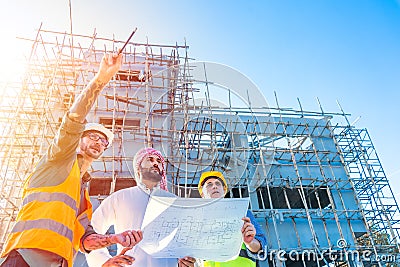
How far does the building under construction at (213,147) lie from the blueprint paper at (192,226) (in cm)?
607

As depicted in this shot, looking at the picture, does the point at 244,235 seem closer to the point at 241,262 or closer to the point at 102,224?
the point at 241,262

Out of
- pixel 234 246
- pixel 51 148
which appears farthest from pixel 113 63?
pixel 234 246

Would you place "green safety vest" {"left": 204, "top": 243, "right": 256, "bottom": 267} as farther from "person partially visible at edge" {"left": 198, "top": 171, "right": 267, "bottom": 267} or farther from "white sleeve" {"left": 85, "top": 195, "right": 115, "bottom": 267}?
"white sleeve" {"left": 85, "top": 195, "right": 115, "bottom": 267}

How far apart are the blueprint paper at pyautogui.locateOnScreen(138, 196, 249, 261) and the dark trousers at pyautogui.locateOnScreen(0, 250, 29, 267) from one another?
582mm

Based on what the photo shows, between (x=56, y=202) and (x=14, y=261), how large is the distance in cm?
29

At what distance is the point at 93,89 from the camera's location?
1490mm

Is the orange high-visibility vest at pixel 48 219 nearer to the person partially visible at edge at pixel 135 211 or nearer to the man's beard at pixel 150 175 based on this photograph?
the person partially visible at edge at pixel 135 211

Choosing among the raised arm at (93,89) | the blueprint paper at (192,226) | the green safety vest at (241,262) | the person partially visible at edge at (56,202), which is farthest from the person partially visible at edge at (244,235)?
the raised arm at (93,89)

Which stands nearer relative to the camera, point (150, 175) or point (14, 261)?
point (14, 261)

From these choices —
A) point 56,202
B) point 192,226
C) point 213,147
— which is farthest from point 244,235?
point 213,147

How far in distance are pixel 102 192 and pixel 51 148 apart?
314 inches

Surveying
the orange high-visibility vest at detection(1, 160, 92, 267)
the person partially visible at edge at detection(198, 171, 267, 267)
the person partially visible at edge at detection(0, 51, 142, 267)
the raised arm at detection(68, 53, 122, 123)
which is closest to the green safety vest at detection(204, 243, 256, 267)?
the person partially visible at edge at detection(198, 171, 267, 267)

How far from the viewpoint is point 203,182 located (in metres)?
2.65

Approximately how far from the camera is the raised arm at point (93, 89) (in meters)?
1.44
